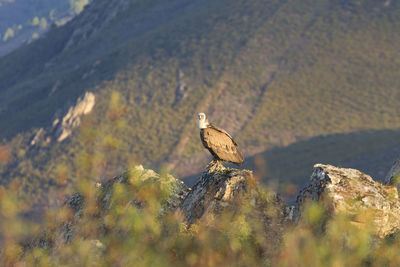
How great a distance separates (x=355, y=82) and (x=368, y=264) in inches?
3816

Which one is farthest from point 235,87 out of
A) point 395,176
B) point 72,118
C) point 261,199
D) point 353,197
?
point 353,197

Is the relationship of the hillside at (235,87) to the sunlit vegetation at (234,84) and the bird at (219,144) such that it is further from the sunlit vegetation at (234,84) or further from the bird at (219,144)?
the bird at (219,144)

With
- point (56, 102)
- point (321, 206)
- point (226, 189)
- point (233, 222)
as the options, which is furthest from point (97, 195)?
point (56, 102)

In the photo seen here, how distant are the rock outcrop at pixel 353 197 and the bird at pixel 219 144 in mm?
3593

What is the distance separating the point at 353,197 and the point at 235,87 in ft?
323

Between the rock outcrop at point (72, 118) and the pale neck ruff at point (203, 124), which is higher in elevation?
the pale neck ruff at point (203, 124)

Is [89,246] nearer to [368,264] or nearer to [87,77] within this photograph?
[368,264]

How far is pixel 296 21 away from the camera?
123 m

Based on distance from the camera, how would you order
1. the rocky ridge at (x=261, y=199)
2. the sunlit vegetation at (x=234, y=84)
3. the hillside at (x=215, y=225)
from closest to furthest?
the hillside at (x=215, y=225) → the rocky ridge at (x=261, y=199) → the sunlit vegetation at (x=234, y=84)

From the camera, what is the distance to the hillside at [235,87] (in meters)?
91.8

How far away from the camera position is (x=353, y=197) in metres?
9.98

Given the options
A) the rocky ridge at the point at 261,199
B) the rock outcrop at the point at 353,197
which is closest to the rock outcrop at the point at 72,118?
the rocky ridge at the point at 261,199

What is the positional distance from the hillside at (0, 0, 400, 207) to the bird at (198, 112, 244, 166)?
59.9m

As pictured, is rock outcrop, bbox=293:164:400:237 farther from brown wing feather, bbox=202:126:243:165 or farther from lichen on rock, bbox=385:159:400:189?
brown wing feather, bbox=202:126:243:165
